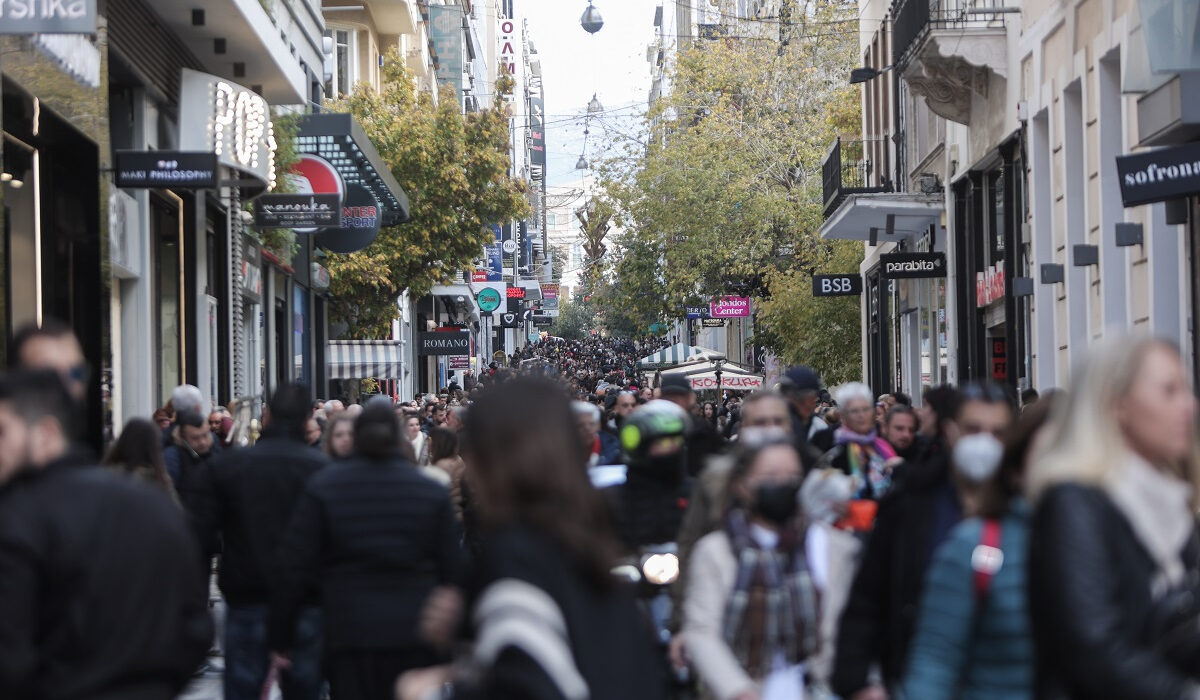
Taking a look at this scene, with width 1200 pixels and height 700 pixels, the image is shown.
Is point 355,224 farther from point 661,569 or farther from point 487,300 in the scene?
point 487,300

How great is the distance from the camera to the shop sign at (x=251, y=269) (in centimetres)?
2536

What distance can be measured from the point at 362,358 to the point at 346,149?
8.81 metres

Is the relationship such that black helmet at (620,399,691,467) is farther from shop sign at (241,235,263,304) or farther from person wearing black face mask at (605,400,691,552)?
shop sign at (241,235,263,304)

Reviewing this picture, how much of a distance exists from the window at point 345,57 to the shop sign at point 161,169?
→ 23993 millimetres

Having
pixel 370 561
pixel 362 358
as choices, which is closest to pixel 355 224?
pixel 362 358

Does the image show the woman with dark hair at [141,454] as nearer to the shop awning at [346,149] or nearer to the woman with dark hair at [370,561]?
the woman with dark hair at [370,561]

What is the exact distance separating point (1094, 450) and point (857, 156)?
3247 cm

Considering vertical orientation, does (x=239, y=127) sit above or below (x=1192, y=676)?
above

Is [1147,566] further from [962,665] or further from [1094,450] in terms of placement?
[962,665]

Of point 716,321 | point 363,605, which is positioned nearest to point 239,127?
point 363,605

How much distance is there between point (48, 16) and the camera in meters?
11.4

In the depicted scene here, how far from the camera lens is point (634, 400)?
16.2m

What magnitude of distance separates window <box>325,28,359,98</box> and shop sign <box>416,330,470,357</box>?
9.25m

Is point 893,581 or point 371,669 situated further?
point 371,669
